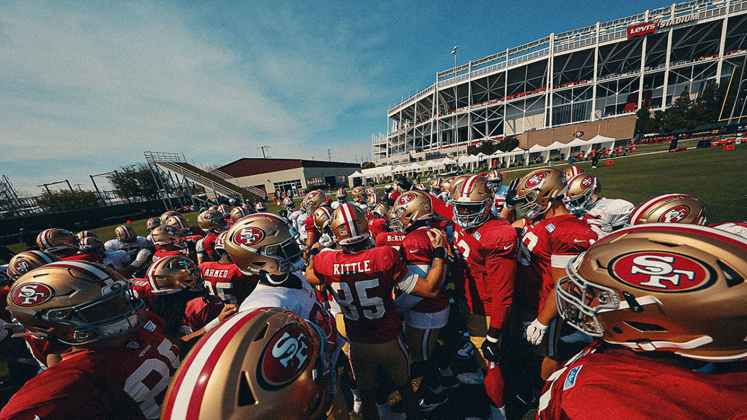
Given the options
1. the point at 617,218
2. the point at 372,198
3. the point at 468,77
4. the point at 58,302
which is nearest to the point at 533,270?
the point at 617,218

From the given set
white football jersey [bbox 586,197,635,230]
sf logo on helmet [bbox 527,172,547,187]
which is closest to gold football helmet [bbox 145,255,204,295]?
sf logo on helmet [bbox 527,172,547,187]

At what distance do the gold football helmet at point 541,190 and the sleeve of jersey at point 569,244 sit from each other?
0.71m

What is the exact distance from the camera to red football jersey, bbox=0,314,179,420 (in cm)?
158

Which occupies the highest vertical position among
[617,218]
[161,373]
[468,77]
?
[468,77]

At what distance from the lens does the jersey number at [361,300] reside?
2.76m

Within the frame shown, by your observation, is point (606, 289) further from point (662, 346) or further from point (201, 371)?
point (201, 371)

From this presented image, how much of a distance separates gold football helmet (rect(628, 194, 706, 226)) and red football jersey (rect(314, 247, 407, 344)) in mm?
3819

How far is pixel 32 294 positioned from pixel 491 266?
4728mm

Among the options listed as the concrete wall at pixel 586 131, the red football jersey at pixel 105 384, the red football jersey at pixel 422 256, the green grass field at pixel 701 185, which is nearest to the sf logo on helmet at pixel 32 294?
the red football jersey at pixel 105 384

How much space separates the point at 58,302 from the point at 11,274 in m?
5.32

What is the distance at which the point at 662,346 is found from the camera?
134 cm

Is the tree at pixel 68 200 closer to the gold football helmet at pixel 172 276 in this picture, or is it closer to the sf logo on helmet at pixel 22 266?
the sf logo on helmet at pixel 22 266

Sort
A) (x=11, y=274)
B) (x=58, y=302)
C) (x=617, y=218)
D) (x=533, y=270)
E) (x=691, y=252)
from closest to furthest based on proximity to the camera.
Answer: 1. (x=691, y=252)
2. (x=58, y=302)
3. (x=533, y=270)
4. (x=11, y=274)
5. (x=617, y=218)

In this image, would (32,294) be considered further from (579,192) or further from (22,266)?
(579,192)
